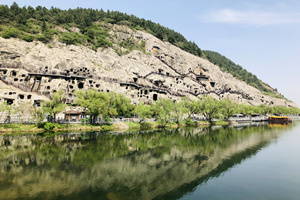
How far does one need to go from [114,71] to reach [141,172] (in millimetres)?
76328

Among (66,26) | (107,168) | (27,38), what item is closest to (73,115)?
(107,168)

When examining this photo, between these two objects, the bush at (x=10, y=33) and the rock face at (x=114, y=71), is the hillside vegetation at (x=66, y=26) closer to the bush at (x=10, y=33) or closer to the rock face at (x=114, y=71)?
the bush at (x=10, y=33)

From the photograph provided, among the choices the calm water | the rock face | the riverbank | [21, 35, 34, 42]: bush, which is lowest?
the calm water

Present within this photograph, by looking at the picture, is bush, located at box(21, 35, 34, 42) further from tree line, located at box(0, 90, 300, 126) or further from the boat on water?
the boat on water

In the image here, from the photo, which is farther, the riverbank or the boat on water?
the boat on water

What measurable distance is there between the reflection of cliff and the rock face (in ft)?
122

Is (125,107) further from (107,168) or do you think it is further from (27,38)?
(27,38)

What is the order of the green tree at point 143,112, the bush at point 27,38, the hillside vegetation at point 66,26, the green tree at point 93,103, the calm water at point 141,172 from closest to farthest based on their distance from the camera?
1. the calm water at point 141,172
2. the green tree at point 93,103
3. the green tree at point 143,112
4. the bush at point 27,38
5. the hillside vegetation at point 66,26

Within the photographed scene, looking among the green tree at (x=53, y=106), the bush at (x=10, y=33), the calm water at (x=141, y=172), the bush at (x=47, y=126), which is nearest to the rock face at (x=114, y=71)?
the bush at (x=10, y=33)

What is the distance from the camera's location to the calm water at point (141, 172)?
17984 mm

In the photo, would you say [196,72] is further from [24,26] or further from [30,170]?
[30,170]

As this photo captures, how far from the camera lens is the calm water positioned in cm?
1798

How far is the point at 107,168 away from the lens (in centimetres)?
2441

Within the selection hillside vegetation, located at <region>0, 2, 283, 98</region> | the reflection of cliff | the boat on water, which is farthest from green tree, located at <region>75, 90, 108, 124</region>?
the boat on water
